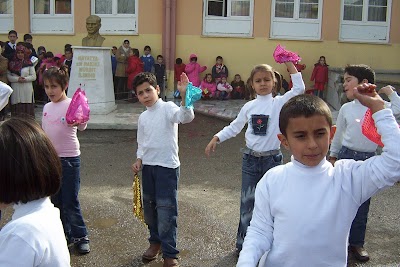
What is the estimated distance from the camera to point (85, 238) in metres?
4.40

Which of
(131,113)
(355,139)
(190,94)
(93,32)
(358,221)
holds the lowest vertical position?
(358,221)

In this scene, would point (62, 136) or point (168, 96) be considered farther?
point (168, 96)

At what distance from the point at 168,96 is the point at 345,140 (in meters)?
10.6

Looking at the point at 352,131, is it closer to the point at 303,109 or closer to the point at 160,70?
the point at 303,109

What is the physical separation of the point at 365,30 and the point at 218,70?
15.1 ft

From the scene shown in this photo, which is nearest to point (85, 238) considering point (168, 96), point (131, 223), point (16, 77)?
point (131, 223)

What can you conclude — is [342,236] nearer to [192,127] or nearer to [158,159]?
[158,159]

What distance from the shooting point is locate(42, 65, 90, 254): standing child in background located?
4.25m

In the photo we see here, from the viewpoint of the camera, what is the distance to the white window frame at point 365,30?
14.8m

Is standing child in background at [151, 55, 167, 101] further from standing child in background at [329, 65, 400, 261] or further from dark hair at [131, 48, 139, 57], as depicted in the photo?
standing child in background at [329, 65, 400, 261]

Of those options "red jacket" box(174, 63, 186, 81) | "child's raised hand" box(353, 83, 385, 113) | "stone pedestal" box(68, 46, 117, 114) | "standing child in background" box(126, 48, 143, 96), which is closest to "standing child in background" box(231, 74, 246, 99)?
"red jacket" box(174, 63, 186, 81)

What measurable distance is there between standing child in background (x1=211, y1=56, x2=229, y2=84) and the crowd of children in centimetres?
993

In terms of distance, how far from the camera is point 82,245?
4.36 meters

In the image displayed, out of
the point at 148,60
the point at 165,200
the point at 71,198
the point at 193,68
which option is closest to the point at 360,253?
the point at 165,200
